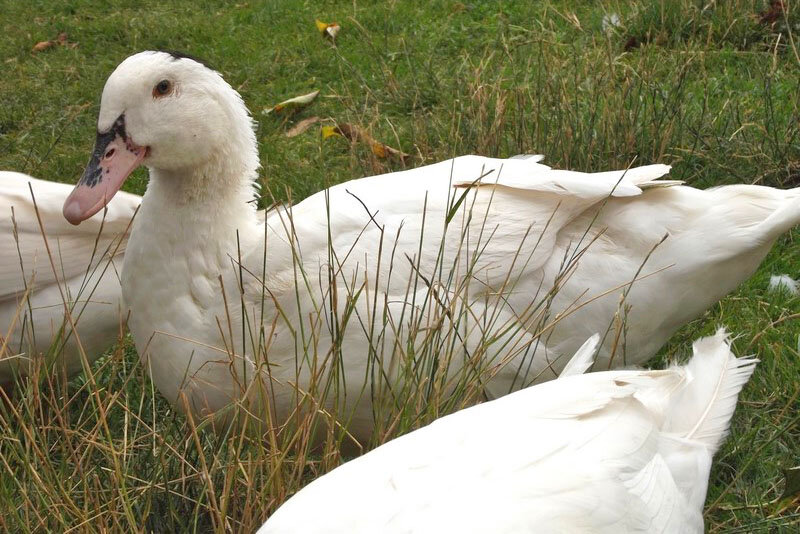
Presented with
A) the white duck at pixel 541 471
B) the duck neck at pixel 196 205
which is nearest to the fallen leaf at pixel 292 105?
Result: the duck neck at pixel 196 205

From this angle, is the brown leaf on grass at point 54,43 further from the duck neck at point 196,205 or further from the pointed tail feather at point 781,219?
the pointed tail feather at point 781,219

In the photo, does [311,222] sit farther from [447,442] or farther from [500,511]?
[500,511]

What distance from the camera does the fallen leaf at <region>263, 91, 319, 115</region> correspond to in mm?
5672

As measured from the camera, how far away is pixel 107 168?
2926mm

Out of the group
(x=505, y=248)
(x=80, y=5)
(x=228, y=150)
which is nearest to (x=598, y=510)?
(x=505, y=248)

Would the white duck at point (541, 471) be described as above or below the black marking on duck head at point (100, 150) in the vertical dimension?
below

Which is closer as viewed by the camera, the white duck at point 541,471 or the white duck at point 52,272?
the white duck at point 541,471

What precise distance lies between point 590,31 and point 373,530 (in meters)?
4.53

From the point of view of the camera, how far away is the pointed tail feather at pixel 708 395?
222cm

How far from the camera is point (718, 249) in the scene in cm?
305

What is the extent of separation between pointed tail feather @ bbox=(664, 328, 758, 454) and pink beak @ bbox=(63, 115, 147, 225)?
164 cm

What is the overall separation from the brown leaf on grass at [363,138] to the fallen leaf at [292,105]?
365 millimetres

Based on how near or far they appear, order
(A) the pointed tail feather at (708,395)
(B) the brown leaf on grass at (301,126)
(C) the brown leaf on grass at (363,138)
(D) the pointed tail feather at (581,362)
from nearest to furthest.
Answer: (A) the pointed tail feather at (708,395), (D) the pointed tail feather at (581,362), (C) the brown leaf on grass at (363,138), (B) the brown leaf on grass at (301,126)

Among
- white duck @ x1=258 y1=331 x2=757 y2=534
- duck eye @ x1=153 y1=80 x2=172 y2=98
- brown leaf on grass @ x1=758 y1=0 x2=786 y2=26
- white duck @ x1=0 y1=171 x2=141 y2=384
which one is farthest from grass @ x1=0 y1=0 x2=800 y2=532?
duck eye @ x1=153 y1=80 x2=172 y2=98
